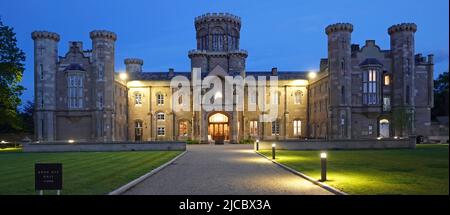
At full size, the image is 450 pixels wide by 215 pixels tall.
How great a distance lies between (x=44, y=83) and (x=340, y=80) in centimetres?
3703

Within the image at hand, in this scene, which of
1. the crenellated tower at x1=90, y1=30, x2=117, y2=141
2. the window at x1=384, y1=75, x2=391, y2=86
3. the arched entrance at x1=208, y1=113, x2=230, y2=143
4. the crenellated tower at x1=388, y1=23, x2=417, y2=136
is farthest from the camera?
the arched entrance at x1=208, y1=113, x2=230, y2=143

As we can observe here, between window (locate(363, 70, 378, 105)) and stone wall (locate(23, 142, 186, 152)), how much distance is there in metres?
25.6

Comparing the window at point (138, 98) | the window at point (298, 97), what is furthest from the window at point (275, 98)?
the window at point (138, 98)

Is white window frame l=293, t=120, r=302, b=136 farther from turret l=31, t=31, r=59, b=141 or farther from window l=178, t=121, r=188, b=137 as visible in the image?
turret l=31, t=31, r=59, b=141

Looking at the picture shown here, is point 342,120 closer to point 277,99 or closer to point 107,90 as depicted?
point 277,99

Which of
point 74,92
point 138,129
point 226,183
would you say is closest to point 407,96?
point 138,129

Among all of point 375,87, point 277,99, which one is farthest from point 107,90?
point 375,87

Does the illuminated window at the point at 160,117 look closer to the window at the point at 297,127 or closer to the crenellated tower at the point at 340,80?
the window at the point at 297,127

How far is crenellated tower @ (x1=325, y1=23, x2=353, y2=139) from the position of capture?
1868 inches

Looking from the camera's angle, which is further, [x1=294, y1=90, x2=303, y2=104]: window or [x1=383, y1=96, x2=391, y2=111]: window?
[x1=294, y1=90, x2=303, y2=104]: window

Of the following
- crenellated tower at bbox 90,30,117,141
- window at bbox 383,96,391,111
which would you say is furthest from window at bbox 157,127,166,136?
window at bbox 383,96,391,111

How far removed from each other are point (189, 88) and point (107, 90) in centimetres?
1415

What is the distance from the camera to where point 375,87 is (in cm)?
4888
